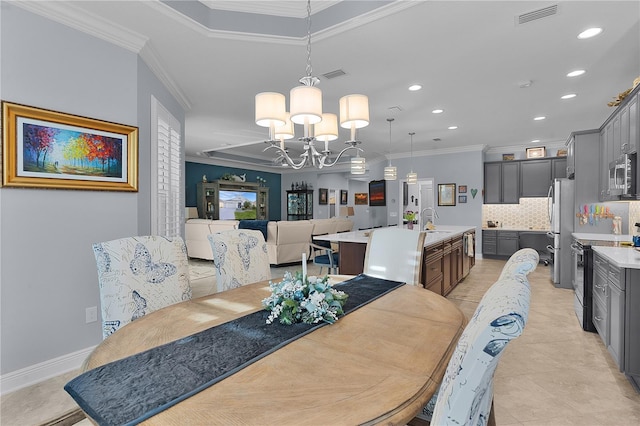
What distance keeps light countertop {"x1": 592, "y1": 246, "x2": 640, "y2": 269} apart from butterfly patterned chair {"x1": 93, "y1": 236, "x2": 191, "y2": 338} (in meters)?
2.93

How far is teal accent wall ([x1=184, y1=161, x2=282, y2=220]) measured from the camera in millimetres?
9055

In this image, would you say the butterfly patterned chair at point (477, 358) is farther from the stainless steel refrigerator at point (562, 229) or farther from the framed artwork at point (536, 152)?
the framed artwork at point (536, 152)

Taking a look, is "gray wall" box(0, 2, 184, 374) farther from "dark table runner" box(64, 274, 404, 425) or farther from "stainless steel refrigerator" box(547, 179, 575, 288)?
"stainless steel refrigerator" box(547, 179, 575, 288)

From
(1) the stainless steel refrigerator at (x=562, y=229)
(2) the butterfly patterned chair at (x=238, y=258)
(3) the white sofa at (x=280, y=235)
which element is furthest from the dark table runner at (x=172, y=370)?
(1) the stainless steel refrigerator at (x=562, y=229)

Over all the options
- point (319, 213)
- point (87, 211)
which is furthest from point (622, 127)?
point (319, 213)

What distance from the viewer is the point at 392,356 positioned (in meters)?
1.05

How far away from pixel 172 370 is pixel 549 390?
246 centimetres

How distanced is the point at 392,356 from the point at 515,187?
783 cm

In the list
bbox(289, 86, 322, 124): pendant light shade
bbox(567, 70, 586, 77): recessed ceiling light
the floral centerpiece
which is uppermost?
bbox(567, 70, 586, 77): recessed ceiling light

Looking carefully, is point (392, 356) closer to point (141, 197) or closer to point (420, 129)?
point (141, 197)

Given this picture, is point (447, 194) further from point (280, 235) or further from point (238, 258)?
point (238, 258)

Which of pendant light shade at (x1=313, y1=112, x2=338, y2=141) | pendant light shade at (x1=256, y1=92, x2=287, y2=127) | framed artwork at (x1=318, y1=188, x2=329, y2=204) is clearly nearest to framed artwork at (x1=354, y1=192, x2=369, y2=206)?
framed artwork at (x1=318, y1=188, x2=329, y2=204)

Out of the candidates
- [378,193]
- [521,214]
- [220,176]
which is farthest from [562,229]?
[220,176]

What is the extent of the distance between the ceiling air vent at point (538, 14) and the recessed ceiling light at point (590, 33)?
546mm
